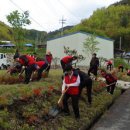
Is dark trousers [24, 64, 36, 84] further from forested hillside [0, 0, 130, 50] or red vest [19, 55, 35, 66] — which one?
forested hillside [0, 0, 130, 50]

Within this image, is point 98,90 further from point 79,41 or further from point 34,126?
point 79,41

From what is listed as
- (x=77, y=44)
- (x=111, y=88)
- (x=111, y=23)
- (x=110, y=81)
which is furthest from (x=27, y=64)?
(x=111, y=23)

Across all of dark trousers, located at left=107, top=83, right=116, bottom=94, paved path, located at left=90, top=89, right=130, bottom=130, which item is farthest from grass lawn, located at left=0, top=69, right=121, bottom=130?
dark trousers, located at left=107, top=83, right=116, bottom=94

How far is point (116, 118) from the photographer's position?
14555 mm

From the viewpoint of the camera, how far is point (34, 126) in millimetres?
10297

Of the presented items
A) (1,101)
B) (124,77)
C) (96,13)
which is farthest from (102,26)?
(1,101)

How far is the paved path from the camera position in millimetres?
12780

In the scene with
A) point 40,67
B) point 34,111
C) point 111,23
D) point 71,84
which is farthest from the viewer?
point 111,23

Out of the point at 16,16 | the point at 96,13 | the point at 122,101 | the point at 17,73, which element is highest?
the point at 96,13

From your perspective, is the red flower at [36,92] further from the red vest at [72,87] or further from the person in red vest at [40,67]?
the person in red vest at [40,67]

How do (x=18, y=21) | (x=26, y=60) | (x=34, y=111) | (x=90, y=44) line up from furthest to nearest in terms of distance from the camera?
(x=90, y=44) → (x=18, y=21) → (x=26, y=60) → (x=34, y=111)

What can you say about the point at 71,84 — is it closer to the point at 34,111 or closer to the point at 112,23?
the point at 34,111

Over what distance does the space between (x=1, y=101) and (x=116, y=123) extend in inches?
186

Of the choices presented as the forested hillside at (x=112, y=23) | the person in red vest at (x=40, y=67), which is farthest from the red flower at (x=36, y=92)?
the forested hillside at (x=112, y=23)
